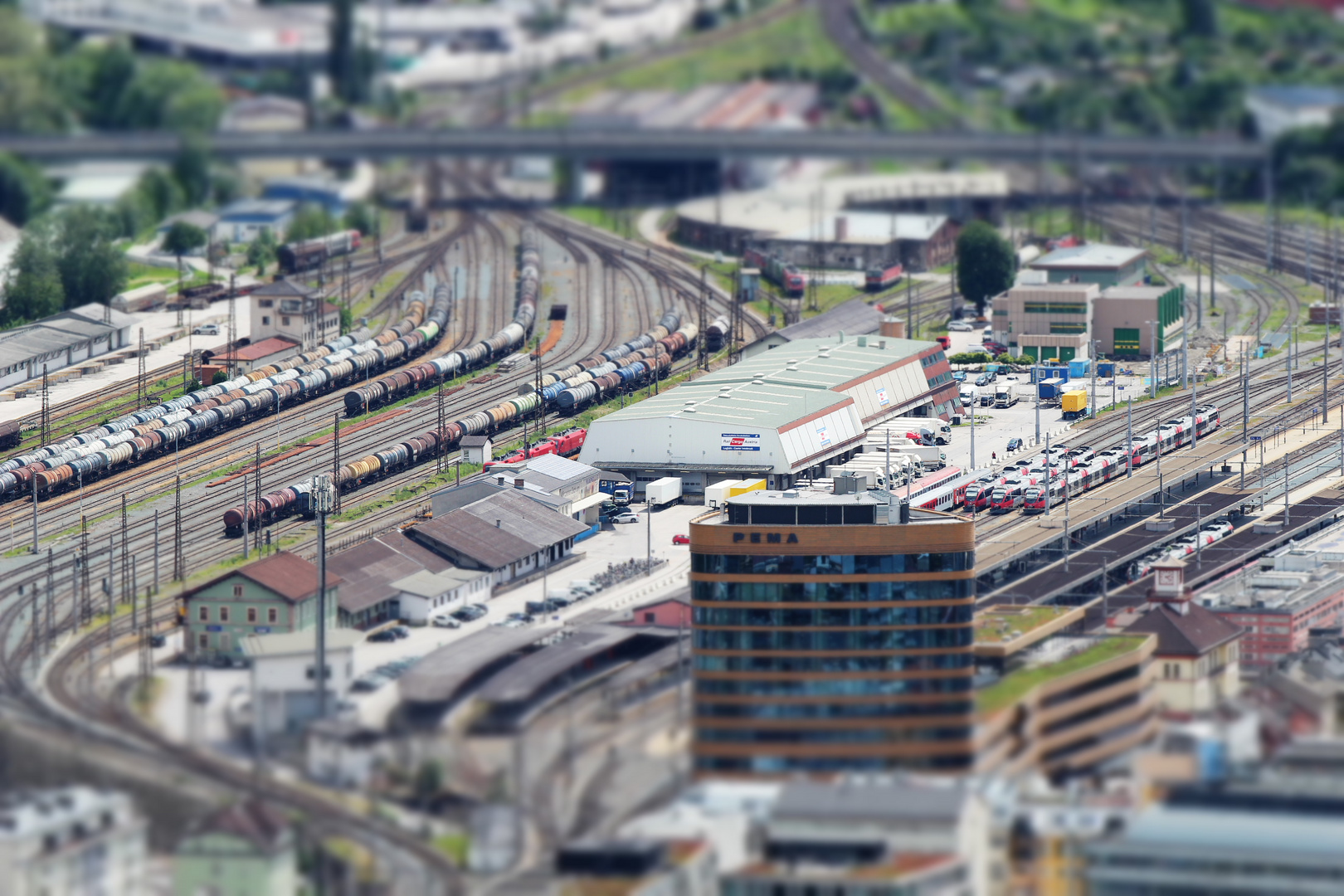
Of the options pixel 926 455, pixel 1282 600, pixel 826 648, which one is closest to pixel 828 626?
pixel 826 648

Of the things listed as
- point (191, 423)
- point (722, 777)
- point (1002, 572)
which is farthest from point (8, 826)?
point (191, 423)

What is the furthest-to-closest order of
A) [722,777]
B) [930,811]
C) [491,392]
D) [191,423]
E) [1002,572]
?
[491,392] → [191,423] → [1002,572] → [722,777] → [930,811]

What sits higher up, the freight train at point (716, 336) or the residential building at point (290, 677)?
the freight train at point (716, 336)

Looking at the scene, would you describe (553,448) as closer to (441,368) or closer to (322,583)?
(441,368)

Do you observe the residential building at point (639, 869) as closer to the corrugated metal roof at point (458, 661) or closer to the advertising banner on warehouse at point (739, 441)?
the corrugated metal roof at point (458, 661)

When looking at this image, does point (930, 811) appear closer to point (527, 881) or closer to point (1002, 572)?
point (527, 881)

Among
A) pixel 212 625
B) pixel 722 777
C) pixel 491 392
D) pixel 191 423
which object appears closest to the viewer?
pixel 722 777

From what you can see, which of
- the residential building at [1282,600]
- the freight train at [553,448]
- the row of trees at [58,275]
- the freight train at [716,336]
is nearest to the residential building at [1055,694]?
the residential building at [1282,600]

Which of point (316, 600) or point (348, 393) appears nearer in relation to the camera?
point (316, 600)
